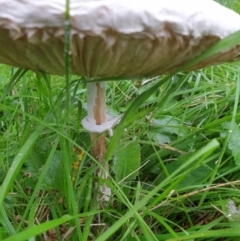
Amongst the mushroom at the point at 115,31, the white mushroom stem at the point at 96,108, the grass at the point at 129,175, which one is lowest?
the grass at the point at 129,175

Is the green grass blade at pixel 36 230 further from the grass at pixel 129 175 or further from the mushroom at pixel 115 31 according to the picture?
the mushroom at pixel 115 31

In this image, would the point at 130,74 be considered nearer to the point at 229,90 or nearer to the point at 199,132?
the point at 199,132

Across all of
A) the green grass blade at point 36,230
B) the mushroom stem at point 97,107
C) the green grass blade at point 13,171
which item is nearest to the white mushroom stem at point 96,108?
the mushroom stem at point 97,107

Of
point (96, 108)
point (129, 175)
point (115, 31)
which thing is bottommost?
point (129, 175)

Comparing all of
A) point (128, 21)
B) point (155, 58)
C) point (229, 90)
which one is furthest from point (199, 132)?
point (128, 21)

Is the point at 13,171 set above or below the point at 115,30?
below

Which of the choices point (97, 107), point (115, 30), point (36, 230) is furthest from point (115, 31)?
point (97, 107)

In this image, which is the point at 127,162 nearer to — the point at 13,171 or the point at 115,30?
the point at 13,171
